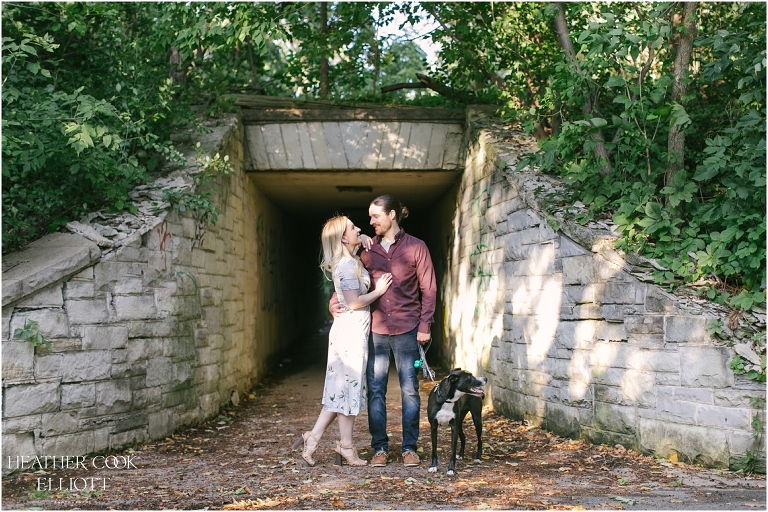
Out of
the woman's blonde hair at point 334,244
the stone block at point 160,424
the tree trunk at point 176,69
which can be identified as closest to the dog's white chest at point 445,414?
the woman's blonde hair at point 334,244

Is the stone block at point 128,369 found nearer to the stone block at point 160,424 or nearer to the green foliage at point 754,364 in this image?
the stone block at point 160,424

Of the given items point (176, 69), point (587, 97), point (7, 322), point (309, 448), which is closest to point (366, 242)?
point (309, 448)

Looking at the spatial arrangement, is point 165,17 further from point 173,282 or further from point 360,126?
point 173,282

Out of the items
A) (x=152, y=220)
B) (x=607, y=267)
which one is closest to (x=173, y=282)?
(x=152, y=220)

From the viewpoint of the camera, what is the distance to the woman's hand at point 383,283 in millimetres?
4715

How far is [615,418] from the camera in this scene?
5.11 meters

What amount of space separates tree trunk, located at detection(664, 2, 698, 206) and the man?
231 cm

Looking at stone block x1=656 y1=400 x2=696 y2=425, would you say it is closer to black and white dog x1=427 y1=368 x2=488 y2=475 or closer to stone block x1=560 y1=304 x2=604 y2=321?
stone block x1=560 y1=304 x2=604 y2=321

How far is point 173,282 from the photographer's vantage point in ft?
19.4

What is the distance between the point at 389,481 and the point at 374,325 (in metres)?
1.09

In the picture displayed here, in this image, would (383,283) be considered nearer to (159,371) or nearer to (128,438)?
(159,371)

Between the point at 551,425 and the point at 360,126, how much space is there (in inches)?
177

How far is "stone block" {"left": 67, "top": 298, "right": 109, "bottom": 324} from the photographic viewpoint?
4.82m

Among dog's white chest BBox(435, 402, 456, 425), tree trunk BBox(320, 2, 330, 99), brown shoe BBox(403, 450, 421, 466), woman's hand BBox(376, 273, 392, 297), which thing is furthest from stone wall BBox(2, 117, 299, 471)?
tree trunk BBox(320, 2, 330, 99)
